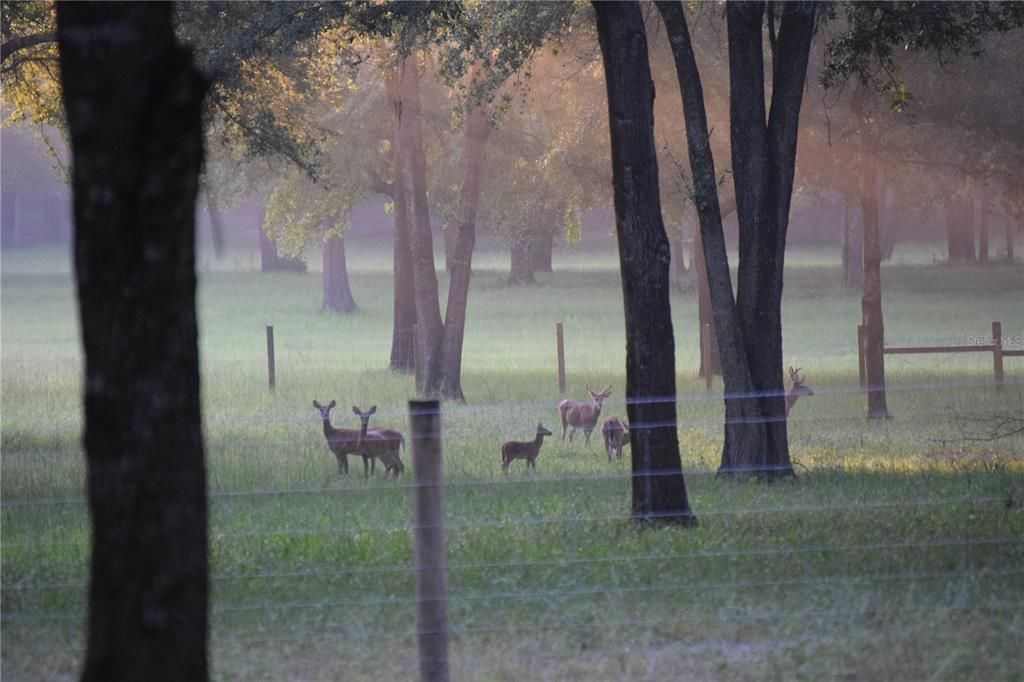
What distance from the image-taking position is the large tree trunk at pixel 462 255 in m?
28.0

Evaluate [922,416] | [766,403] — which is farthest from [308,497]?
[922,416]

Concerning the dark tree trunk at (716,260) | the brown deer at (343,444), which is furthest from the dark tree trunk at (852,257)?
the brown deer at (343,444)

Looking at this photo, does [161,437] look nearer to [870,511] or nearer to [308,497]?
[870,511]

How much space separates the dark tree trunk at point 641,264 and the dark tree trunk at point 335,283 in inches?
1720

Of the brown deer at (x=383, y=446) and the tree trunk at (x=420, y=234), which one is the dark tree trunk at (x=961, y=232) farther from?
the brown deer at (x=383, y=446)

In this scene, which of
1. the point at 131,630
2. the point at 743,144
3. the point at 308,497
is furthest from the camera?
the point at 743,144

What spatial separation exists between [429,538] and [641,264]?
18.9ft

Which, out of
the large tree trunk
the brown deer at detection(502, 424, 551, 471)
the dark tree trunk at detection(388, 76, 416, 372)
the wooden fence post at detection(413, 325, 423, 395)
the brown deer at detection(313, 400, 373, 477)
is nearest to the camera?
the brown deer at detection(313, 400, 373, 477)

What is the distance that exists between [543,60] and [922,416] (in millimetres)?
13114

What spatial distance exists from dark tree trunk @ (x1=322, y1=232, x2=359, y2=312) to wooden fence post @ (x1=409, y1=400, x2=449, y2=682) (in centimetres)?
4895

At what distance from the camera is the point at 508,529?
400 inches

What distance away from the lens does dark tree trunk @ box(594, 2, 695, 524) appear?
10492mm

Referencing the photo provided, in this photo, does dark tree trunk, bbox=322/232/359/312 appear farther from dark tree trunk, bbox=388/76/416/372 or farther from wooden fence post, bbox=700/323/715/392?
wooden fence post, bbox=700/323/715/392

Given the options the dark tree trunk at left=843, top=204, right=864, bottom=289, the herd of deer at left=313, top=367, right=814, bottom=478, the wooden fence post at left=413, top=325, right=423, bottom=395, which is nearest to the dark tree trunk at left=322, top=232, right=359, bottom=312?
the dark tree trunk at left=843, top=204, right=864, bottom=289
